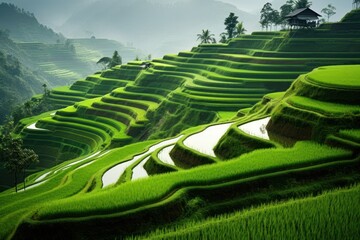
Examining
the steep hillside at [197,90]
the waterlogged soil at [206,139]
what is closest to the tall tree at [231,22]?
the steep hillside at [197,90]

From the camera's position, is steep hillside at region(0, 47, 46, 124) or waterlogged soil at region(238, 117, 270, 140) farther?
steep hillside at region(0, 47, 46, 124)

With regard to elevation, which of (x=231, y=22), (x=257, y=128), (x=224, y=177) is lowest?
(x=257, y=128)

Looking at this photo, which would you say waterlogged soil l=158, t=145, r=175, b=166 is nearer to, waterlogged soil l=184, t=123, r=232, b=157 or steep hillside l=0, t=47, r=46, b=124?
waterlogged soil l=184, t=123, r=232, b=157

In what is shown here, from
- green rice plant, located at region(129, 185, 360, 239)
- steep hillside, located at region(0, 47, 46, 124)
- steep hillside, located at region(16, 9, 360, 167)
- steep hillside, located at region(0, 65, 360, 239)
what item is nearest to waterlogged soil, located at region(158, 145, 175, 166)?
steep hillside, located at region(0, 65, 360, 239)

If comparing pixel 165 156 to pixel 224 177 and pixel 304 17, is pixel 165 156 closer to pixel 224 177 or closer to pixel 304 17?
pixel 224 177

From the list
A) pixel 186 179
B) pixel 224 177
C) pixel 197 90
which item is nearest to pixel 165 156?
pixel 186 179

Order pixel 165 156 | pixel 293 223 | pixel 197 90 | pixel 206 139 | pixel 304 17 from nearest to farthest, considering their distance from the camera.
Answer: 1. pixel 293 223
2. pixel 165 156
3. pixel 206 139
4. pixel 197 90
5. pixel 304 17

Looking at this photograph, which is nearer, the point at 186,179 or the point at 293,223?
the point at 293,223

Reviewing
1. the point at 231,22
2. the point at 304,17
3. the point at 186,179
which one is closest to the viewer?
the point at 186,179

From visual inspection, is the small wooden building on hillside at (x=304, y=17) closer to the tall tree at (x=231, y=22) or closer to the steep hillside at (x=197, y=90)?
the steep hillside at (x=197, y=90)

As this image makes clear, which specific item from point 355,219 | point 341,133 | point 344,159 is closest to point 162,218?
point 355,219
